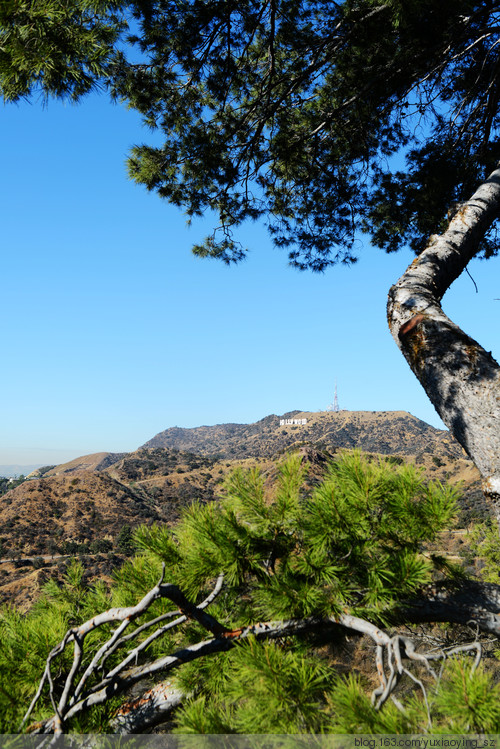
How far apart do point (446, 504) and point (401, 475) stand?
0.14 m

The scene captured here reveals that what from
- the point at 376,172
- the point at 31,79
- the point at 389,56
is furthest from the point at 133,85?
the point at 376,172

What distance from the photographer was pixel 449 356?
179 centimetres

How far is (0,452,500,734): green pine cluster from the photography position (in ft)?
2.95

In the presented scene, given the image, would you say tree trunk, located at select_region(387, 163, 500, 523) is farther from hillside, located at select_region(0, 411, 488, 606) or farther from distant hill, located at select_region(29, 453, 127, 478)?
distant hill, located at select_region(29, 453, 127, 478)

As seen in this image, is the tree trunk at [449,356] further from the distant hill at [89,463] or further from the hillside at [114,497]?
the distant hill at [89,463]

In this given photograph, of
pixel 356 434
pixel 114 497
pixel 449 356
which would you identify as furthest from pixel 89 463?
pixel 449 356

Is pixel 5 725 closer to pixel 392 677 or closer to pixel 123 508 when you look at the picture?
pixel 392 677

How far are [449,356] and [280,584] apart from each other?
1.26 m

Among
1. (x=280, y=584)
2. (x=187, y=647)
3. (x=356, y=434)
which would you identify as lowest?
(x=187, y=647)

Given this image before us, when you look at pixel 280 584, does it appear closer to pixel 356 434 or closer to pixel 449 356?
pixel 449 356

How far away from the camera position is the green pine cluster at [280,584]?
899 mm

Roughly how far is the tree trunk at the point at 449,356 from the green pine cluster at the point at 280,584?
1.51 feet

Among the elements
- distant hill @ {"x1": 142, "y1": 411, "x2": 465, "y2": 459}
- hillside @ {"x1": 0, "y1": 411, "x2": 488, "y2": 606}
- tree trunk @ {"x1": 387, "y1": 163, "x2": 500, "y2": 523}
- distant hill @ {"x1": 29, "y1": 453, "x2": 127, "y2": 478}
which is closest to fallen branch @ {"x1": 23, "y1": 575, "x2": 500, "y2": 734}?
tree trunk @ {"x1": 387, "y1": 163, "x2": 500, "y2": 523}

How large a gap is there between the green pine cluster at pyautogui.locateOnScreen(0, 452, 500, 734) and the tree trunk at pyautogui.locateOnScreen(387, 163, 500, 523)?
1.51 feet
